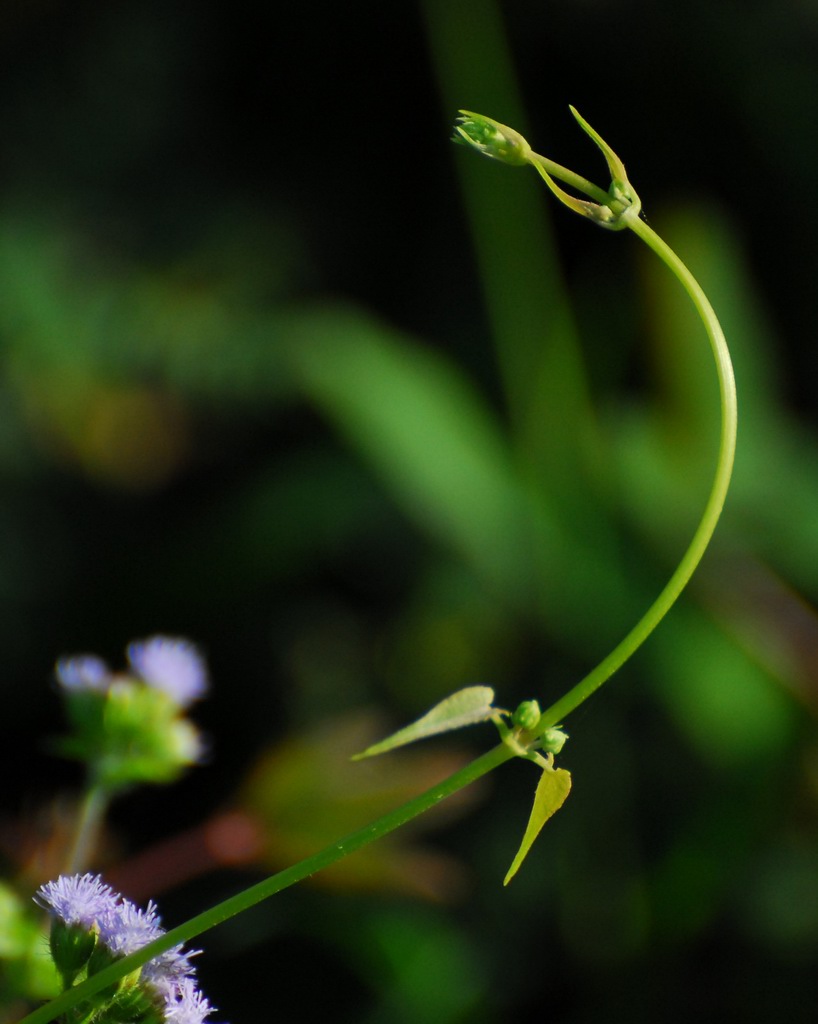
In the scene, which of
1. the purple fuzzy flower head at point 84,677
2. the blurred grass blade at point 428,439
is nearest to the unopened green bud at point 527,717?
the purple fuzzy flower head at point 84,677

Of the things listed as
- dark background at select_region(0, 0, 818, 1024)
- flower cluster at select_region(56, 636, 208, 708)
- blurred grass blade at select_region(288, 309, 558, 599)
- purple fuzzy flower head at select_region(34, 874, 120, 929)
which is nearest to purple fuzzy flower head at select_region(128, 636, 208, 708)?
flower cluster at select_region(56, 636, 208, 708)

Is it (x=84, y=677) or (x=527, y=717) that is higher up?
(x=527, y=717)

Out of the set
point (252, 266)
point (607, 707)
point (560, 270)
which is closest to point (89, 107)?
point (252, 266)

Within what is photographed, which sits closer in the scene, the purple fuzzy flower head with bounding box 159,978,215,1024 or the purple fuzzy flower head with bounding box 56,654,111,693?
the purple fuzzy flower head with bounding box 159,978,215,1024

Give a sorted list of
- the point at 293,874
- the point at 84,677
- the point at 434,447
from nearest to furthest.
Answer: the point at 293,874 < the point at 84,677 < the point at 434,447

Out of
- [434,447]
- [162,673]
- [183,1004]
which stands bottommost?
[434,447]

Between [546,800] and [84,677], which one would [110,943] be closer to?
[546,800]

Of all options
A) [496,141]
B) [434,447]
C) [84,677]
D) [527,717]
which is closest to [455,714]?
[527,717]

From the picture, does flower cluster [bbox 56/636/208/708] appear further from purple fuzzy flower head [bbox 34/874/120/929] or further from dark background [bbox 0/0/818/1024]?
dark background [bbox 0/0/818/1024]
